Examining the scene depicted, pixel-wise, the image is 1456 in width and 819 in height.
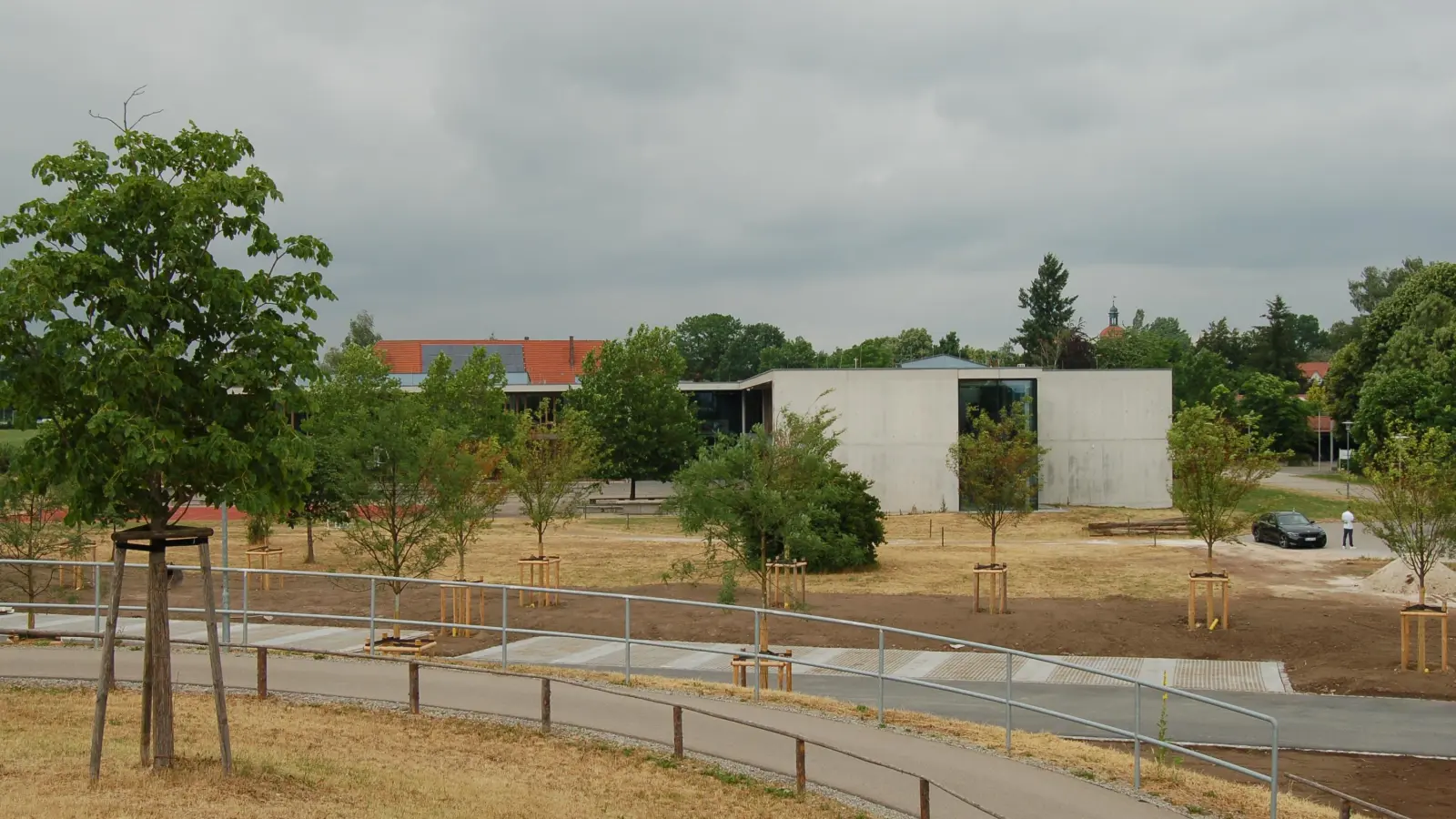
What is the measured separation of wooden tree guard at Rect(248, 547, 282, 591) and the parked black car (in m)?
30.9

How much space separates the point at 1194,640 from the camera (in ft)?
75.7

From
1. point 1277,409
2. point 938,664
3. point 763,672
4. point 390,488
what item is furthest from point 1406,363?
point 390,488

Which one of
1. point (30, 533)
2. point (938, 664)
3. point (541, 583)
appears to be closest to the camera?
point (938, 664)

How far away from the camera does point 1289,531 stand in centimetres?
4125

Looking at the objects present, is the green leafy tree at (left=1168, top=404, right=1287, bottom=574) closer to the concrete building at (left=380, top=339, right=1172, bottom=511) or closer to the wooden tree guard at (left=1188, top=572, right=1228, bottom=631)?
the wooden tree guard at (left=1188, top=572, right=1228, bottom=631)

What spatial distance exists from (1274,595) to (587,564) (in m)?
18.9

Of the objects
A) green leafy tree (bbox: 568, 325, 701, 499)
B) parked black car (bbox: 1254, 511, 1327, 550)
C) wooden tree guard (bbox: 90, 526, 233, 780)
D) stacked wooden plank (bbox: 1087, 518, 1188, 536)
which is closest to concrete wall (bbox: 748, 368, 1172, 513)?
green leafy tree (bbox: 568, 325, 701, 499)

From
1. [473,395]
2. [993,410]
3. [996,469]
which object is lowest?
[996,469]

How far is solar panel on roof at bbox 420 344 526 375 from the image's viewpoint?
3629 inches

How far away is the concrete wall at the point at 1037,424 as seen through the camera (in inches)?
2160

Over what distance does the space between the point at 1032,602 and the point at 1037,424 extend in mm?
30859

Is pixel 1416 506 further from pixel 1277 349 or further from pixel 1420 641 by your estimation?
pixel 1277 349

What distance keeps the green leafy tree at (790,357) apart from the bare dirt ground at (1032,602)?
88.4m

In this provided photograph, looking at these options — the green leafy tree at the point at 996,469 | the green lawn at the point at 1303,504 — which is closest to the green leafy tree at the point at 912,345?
the green lawn at the point at 1303,504
